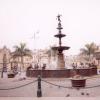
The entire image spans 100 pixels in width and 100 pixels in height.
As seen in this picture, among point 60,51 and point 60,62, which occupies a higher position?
point 60,51

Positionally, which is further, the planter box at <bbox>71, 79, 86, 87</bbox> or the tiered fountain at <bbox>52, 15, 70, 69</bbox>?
the tiered fountain at <bbox>52, 15, 70, 69</bbox>

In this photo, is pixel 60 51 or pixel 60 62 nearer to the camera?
pixel 60 62

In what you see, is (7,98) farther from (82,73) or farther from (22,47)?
(22,47)

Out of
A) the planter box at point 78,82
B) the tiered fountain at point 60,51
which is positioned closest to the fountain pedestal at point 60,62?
the tiered fountain at point 60,51

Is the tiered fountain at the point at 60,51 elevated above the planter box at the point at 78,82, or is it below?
above

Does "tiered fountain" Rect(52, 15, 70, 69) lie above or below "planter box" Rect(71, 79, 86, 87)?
above

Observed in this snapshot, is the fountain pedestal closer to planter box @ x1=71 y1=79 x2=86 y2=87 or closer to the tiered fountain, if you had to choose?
the tiered fountain

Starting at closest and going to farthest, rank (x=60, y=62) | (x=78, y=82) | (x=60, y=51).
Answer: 1. (x=78, y=82)
2. (x=60, y=62)
3. (x=60, y=51)

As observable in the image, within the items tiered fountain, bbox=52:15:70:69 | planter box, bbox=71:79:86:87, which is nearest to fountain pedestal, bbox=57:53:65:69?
tiered fountain, bbox=52:15:70:69

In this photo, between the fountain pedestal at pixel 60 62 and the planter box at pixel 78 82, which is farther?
the fountain pedestal at pixel 60 62

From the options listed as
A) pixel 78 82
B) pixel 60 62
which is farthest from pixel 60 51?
pixel 78 82

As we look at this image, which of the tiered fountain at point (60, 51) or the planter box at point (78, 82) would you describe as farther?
the tiered fountain at point (60, 51)

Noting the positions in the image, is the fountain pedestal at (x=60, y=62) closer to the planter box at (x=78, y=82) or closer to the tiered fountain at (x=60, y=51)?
the tiered fountain at (x=60, y=51)

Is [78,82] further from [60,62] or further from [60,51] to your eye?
[60,51]
